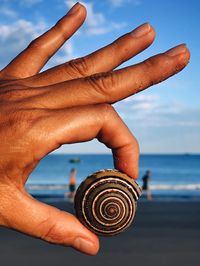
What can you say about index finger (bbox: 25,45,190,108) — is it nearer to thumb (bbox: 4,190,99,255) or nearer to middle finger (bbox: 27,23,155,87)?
middle finger (bbox: 27,23,155,87)

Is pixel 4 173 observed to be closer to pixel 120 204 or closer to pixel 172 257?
pixel 120 204

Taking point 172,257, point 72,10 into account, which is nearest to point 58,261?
point 172,257

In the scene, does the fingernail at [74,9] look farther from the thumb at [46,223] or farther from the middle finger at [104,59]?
the thumb at [46,223]

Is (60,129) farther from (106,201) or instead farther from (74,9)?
(74,9)

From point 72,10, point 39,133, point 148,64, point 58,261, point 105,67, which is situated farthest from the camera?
point 58,261

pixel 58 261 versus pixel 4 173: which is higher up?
pixel 4 173

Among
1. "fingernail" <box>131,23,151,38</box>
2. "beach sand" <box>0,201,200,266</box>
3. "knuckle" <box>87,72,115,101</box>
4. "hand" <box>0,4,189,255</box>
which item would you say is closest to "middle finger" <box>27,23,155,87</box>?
"fingernail" <box>131,23,151,38</box>

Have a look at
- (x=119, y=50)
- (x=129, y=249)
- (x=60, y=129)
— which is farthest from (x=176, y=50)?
(x=129, y=249)

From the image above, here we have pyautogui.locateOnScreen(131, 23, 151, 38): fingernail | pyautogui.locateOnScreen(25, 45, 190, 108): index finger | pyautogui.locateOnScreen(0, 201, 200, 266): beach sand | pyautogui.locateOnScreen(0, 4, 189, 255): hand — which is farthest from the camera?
pyautogui.locateOnScreen(0, 201, 200, 266): beach sand
